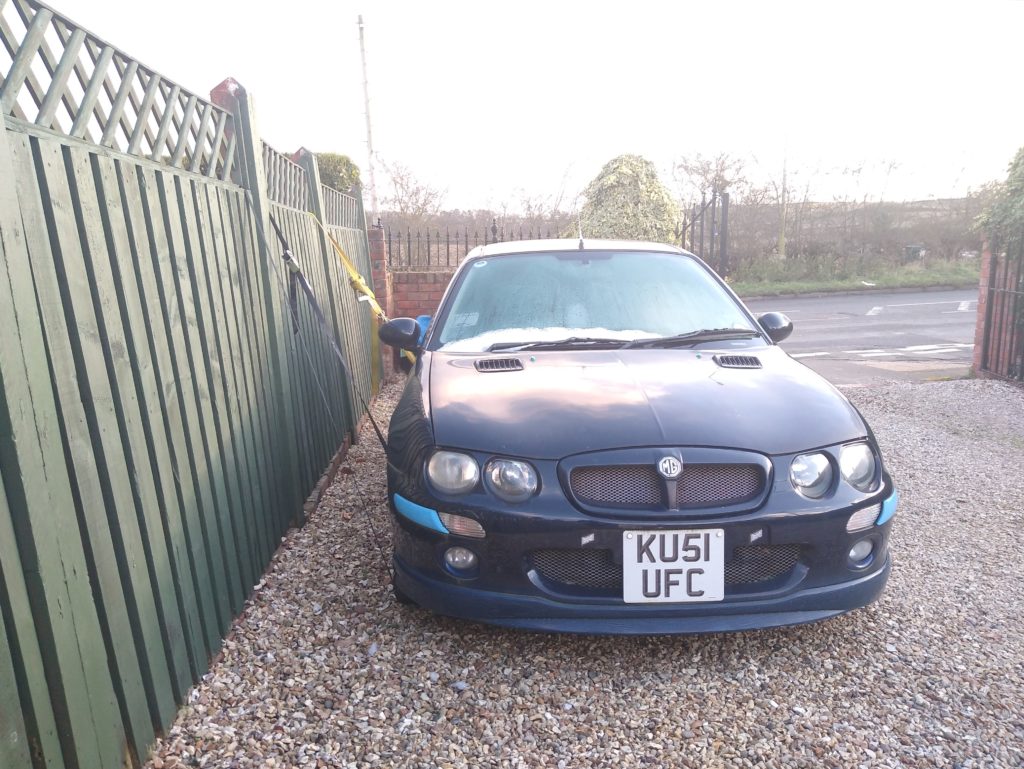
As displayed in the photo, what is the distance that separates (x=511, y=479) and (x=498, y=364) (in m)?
0.82

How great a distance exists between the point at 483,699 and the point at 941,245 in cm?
2515

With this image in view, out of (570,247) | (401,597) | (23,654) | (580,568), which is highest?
(570,247)

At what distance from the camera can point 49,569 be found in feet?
5.37

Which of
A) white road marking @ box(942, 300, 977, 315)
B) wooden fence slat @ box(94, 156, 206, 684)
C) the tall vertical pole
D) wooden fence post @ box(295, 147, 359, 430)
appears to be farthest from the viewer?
the tall vertical pole

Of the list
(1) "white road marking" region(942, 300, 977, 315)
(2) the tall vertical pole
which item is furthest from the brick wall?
(2) the tall vertical pole

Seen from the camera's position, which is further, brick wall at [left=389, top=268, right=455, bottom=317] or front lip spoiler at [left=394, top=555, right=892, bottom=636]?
brick wall at [left=389, top=268, right=455, bottom=317]

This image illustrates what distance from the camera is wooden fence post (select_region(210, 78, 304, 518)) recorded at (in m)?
3.57

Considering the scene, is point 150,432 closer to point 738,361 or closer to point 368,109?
point 738,361

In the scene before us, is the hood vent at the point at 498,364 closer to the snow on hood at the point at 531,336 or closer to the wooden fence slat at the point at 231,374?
the snow on hood at the point at 531,336

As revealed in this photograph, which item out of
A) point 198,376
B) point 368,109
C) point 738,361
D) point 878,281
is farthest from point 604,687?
point 368,109

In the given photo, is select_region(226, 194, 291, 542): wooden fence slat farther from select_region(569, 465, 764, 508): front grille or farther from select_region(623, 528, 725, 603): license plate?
select_region(623, 528, 725, 603): license plate

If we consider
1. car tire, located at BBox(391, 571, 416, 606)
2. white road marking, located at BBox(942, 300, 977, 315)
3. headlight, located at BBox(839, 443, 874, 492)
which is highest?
headlight, located at BBox(839, 443, 874, 492)

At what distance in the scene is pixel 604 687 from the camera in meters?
2.47

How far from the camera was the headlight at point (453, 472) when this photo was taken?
2.53 metres
